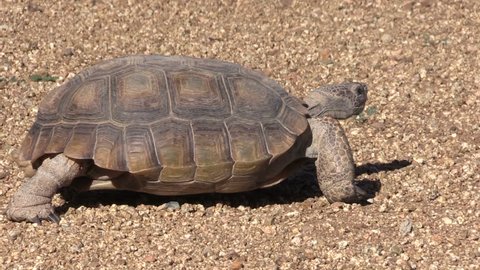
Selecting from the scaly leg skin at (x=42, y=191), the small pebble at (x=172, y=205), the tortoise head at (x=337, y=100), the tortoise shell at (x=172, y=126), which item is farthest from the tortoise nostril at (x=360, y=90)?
the scaly leg skin at (x=42, y=191)

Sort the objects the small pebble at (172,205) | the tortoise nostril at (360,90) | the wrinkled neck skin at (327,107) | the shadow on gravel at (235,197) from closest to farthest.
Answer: the small pebble at (172,205) < the shadow on gravel at (235,197) < the wrinkled neck skin at (327,107) < the tortoise nostril at (360,90)

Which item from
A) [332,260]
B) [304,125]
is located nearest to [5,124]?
[304,125]

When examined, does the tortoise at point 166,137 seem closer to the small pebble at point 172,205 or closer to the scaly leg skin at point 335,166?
the scaly leg skin at point 335,166

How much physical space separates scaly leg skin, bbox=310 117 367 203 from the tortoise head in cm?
36

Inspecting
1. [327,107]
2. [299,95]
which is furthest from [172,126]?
[299,95]

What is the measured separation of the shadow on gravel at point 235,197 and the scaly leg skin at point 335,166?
0.26 m

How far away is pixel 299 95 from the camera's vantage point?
817 cm

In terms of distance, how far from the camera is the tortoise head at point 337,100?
6.75 meters

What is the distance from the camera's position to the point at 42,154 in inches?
235

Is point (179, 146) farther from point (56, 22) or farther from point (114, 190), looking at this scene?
point (56, 22)

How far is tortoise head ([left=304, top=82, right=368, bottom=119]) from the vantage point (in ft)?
22.1

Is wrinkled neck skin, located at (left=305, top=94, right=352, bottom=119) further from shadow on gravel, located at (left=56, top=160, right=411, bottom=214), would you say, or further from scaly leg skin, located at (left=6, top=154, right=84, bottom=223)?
scaly leg skin, located at (left=6, top=154, right=84, bottom=223)

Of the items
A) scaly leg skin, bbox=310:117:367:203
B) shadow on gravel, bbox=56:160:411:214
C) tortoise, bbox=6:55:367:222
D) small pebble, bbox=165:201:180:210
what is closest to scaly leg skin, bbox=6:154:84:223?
tortoise, bbox=6:55:367:222

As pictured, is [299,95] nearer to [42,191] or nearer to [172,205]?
[172,205]
